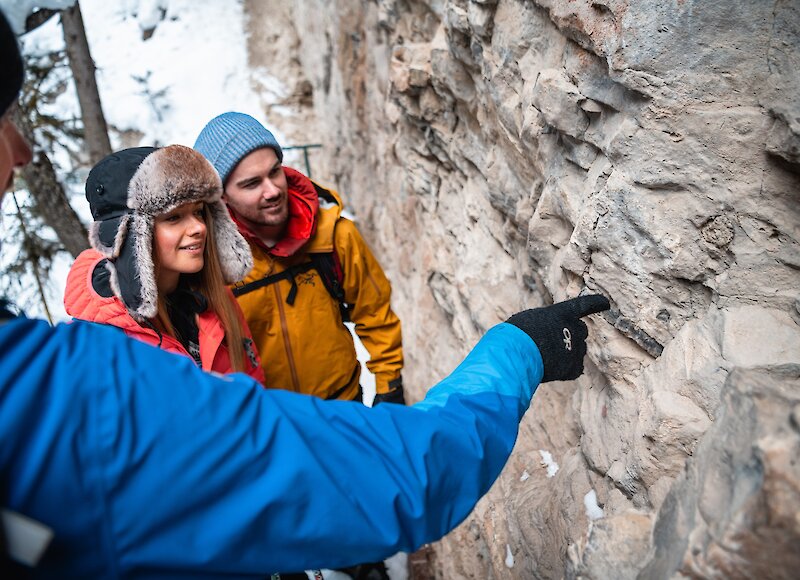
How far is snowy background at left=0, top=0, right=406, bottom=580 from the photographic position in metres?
11.3

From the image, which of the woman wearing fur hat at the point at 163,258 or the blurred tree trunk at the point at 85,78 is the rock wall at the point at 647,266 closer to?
the woman wearing fur hat at the point at 163,258

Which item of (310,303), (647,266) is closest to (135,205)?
(310,303)

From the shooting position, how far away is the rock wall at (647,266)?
113cm

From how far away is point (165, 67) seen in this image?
11703 millimetres

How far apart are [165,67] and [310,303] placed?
11047 millimetres

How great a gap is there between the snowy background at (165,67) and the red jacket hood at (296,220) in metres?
8.32

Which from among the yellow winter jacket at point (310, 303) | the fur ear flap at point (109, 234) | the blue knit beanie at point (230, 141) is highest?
the blue knit beanie at point (230, 141)

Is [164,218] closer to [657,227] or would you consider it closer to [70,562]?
[70,562]

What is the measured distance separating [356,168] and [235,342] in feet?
18.6

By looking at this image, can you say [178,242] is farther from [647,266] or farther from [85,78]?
[85,78]

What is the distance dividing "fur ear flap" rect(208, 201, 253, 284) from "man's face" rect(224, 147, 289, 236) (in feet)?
1.25

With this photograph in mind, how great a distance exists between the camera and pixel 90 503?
0.92 metres

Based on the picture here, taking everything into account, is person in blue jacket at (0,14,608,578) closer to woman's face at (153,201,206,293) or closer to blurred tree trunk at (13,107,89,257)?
woman's face at (153,201,206,293)

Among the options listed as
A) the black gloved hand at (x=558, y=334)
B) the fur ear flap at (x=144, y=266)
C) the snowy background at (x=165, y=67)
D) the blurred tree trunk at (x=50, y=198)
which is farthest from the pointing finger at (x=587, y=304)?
the snowy background at (x=165, y=67)
